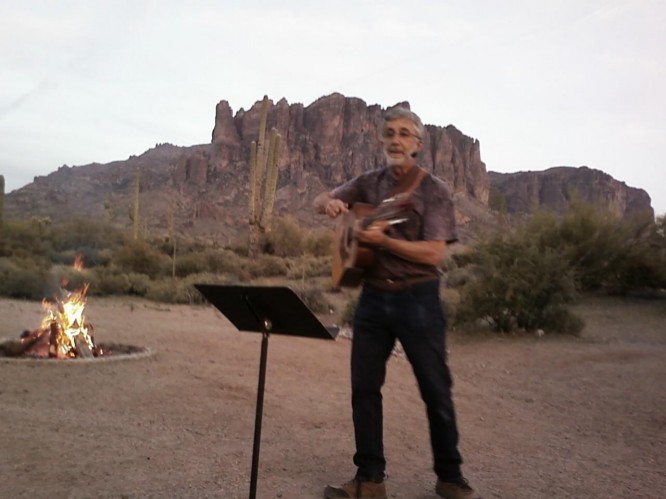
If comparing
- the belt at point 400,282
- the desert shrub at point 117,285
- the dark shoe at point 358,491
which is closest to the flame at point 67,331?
the dark shoe at point 358,491

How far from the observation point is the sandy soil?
15.8ft

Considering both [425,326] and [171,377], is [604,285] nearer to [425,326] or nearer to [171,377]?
[171,377]

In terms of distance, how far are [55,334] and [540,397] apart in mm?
6064

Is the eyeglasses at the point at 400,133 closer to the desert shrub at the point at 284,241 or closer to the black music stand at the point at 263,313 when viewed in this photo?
the black music stand at the point at 263,313

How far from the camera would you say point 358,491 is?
166 inches

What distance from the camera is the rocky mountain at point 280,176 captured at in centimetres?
7475

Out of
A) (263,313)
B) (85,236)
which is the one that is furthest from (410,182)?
(85,236)

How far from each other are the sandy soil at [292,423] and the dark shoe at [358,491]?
0.87 feet

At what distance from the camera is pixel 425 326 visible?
405 cm

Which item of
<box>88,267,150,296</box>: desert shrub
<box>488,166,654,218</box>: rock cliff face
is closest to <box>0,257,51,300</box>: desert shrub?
<box>88,267,150,296</box>: desert shrub

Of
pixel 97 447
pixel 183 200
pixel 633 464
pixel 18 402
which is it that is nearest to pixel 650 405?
pixel 633 464

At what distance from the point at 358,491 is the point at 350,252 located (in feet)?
4.49

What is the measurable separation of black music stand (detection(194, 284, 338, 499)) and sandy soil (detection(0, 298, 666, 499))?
1.09m

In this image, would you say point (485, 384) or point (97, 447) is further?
point (485, 384)
